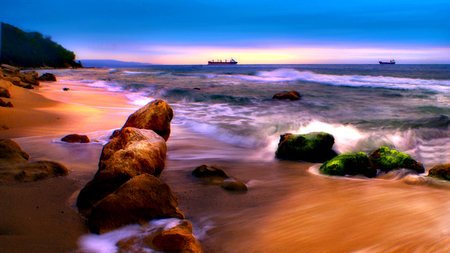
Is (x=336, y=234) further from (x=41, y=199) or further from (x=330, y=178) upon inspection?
(x=41, y=199)

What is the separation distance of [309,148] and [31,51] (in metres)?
80.1

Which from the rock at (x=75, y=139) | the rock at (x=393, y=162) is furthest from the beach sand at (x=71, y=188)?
the rock at (x=393, y=162)

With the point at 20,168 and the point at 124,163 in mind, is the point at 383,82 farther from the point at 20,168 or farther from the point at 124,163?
the point at 20,168

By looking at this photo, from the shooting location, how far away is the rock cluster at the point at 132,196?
68.3 inches

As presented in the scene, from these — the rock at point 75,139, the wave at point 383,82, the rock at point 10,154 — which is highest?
the wave at point 383,82

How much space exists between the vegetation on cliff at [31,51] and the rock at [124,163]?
228 feet

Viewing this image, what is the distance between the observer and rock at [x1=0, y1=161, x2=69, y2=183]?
234 cm

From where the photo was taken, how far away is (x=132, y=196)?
1952 millimetres

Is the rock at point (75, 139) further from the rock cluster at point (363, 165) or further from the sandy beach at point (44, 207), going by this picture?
the rock cluster at point (363, 165)

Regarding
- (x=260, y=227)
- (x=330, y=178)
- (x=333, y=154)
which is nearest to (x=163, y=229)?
(x=260, y=227)

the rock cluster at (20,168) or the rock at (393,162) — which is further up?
the rock cluster at (20,168)

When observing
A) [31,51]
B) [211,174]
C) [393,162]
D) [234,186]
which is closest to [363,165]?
[393,162]

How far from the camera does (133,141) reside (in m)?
2.80

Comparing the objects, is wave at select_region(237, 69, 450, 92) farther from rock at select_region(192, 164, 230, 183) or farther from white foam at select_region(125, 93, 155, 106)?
rock at select_region(192, 164, 230, 183)
